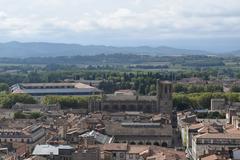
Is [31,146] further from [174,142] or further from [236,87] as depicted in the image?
[236,87]

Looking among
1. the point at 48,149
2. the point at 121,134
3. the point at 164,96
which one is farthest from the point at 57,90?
the point at 48,149

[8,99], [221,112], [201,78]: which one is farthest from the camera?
[201,78]

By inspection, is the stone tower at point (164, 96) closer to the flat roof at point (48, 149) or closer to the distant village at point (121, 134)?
the distant village at point (121, 134)

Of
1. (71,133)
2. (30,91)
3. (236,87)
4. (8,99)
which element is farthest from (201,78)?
(71,133)

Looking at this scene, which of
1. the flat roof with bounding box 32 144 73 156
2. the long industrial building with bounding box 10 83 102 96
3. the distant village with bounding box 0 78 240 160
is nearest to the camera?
the flat roof with bounding box 32 144 73 156

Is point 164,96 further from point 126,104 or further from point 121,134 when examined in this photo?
point 121,134

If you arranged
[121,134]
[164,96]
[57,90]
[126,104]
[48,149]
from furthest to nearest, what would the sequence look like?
[57,90] < [126,104] < [164,96] < [121,134] < [48,149]

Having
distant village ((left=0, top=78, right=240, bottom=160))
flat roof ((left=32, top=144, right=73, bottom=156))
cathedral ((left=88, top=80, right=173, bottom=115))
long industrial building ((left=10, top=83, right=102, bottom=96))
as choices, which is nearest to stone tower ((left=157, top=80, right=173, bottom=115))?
distant village ((left=0, top=78, right=240, bottom=160))

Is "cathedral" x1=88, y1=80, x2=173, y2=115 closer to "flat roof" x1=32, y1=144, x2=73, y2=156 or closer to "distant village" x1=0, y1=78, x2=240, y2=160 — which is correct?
"distant village" x1=0, y1=78, x2=240, y2=160
